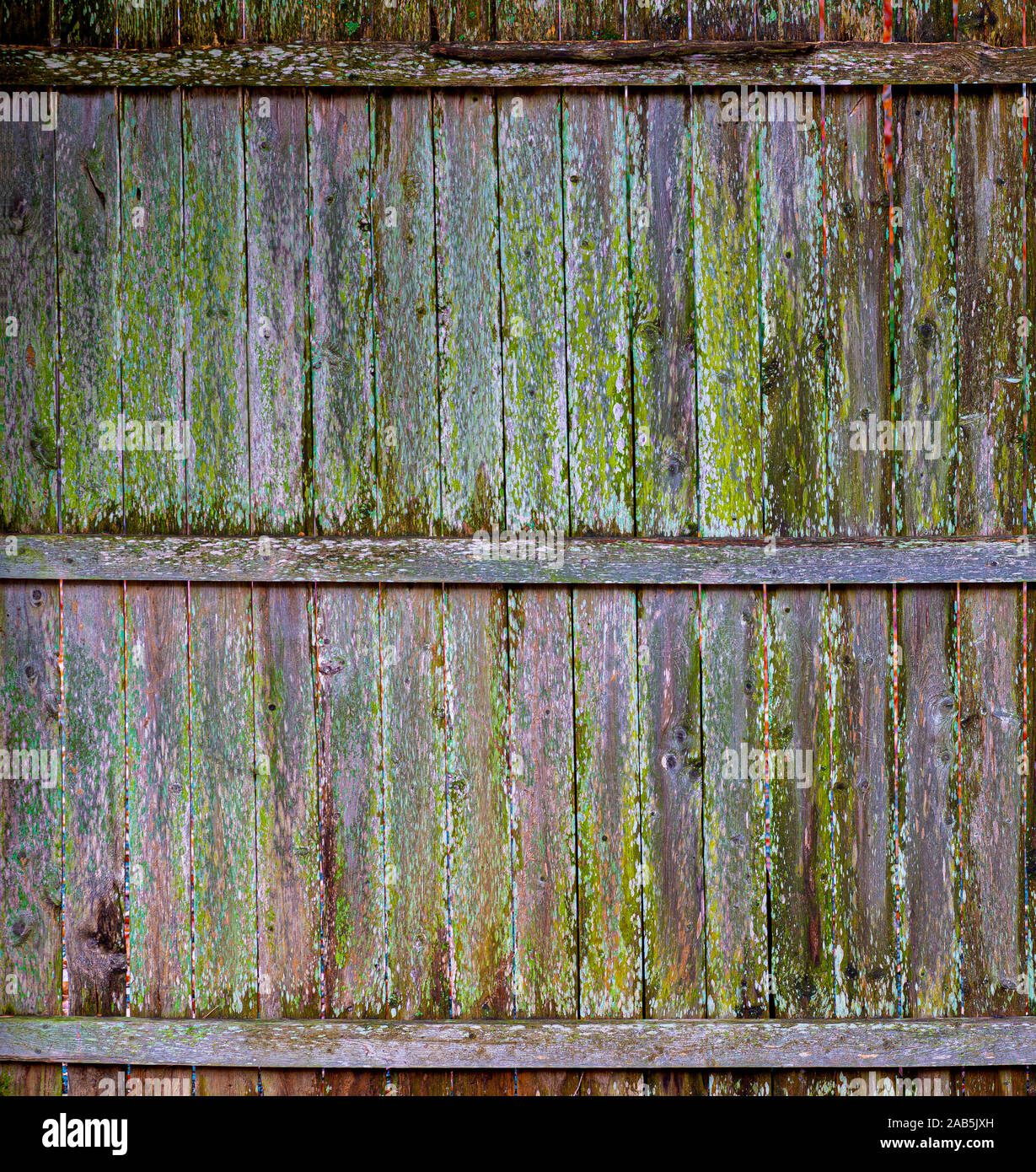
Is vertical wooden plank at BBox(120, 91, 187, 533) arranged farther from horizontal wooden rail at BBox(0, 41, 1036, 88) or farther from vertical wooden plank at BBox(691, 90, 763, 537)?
vertical wooden plank at BBox(691, 90, 763, 537)

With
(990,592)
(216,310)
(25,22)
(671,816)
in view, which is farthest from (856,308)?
(25,22)

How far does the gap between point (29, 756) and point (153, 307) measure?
3.70 ft

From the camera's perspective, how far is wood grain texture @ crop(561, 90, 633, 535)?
6.42 feet

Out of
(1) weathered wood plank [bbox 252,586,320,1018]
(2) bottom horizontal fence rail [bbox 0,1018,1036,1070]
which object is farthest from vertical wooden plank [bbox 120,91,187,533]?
(2) bottom horizontal fence rail [bbox 0,1018,1036,1070]

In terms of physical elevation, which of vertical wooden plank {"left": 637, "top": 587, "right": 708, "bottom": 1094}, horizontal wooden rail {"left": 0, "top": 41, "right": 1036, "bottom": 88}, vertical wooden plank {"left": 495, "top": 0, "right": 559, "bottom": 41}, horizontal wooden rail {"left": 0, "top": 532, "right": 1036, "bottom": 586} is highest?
vertical wooden plank {"left": 495, "top": 0, "right": 559, "bottom": 41}

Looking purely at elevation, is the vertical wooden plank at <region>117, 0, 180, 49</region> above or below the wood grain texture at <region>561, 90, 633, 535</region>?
above

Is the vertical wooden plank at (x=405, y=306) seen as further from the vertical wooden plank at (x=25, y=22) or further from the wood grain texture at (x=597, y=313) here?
the vertical wooden plank at (x=25, y=22)

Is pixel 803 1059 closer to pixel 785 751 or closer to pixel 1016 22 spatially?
pixel 785 751

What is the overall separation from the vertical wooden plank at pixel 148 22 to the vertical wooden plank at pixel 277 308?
26 centimetres

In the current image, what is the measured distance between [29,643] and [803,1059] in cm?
211

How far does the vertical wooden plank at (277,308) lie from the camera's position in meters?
1.97

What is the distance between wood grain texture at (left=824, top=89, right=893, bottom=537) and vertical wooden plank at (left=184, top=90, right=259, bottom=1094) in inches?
55.3

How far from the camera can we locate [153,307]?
1981mm

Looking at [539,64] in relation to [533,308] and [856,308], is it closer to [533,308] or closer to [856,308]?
[533,308]
